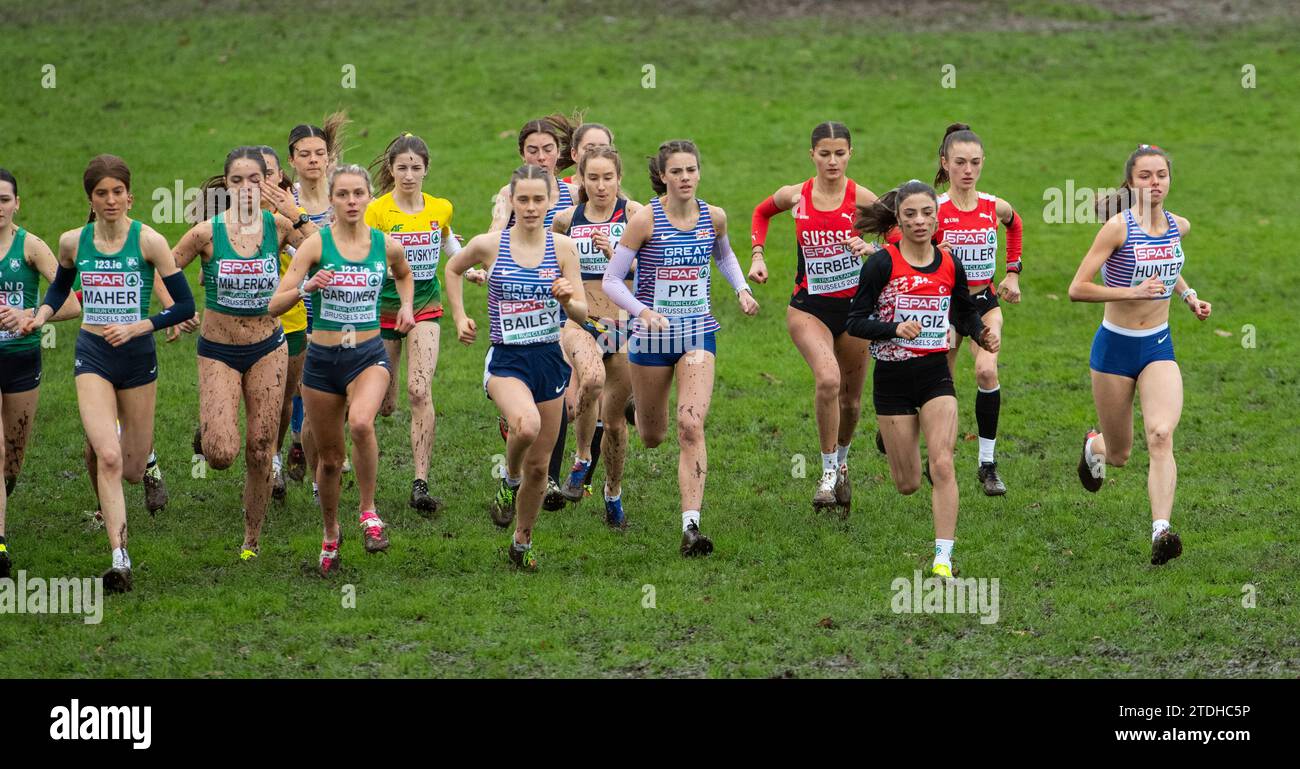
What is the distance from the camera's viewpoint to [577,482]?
39.8 feet

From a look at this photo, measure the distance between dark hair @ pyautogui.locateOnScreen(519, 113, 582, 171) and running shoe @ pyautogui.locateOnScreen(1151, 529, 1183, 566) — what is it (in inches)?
207

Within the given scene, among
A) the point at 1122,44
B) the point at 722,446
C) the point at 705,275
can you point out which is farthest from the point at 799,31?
the point at 705,275

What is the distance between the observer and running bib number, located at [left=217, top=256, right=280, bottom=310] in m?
10.3

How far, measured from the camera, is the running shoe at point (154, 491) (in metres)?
11.7

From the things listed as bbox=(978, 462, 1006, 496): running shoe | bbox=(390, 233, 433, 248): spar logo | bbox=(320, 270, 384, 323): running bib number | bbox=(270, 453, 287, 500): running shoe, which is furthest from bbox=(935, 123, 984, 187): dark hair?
bbox=(270, 453, 287, 500): running shoe

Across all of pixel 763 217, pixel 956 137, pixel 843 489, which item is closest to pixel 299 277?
pixel 763 217

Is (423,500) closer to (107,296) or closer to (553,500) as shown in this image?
(553,500)

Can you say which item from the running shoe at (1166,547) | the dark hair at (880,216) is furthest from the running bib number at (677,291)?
the running shoe at (1166,547)

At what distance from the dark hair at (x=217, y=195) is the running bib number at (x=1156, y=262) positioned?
227 inches

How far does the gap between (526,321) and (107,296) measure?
2.62 meters

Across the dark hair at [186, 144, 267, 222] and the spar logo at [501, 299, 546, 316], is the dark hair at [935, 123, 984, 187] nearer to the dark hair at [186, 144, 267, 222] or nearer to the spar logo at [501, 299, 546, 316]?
the spar logo at [501, 299, 546, 316]

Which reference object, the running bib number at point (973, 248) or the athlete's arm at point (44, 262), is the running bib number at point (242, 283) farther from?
the running bib number at point (973, 248)

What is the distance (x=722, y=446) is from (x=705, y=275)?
3085 millimetres

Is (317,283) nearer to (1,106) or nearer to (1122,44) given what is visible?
(1,106)
